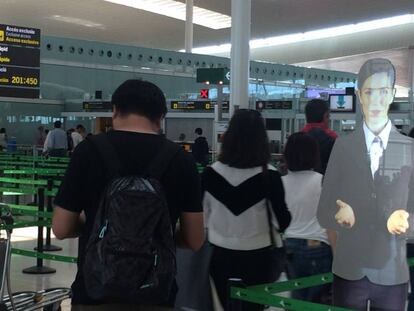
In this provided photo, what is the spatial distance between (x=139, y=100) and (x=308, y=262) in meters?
1.67

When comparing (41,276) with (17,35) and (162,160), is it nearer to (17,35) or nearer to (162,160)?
(162,160)

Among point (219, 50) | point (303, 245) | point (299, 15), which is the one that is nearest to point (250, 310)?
point (303, 245)

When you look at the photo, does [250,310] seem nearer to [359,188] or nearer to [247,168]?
[247,168]

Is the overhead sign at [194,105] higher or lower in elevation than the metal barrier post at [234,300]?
higher

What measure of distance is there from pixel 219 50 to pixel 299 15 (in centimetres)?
1223

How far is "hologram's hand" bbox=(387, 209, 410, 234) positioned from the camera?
2369mm

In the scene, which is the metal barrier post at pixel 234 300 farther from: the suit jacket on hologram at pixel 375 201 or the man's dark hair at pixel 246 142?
the suit jacket on hologram at pixel 375 201

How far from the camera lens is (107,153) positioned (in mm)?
2328

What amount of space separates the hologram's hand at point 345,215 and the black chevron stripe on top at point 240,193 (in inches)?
26.7

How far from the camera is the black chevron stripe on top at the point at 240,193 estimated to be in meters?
3.10

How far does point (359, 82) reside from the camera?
2.45m

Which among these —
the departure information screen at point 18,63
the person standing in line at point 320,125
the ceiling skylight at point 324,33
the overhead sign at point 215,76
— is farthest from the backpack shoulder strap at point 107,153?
the ceiling skylight at point 324,33

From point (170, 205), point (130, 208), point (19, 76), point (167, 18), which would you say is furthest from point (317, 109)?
point (167, 18)

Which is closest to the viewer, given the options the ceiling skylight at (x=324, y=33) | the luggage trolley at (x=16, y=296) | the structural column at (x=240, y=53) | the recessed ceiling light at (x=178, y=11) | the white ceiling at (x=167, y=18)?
the luggage trolley at (x=16, y=296)
